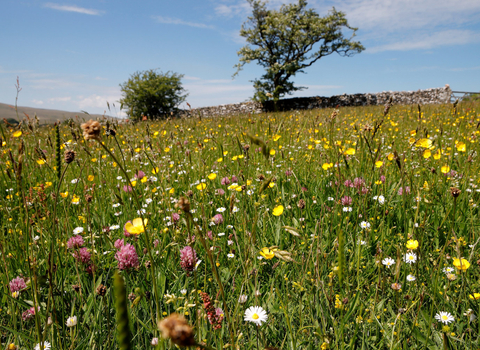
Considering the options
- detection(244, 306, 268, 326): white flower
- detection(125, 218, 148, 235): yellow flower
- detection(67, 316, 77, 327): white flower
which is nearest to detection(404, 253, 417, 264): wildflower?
detection(244, 306, 268, 326): white flower

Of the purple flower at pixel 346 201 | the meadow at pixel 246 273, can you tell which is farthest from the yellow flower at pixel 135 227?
the purple flower at pixel 346 201

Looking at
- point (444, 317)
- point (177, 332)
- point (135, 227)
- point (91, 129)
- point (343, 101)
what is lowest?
point (444, 317)

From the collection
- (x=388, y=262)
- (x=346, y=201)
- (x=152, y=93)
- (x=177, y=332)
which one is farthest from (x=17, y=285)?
(x=152, y=93)

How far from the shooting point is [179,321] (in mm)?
343

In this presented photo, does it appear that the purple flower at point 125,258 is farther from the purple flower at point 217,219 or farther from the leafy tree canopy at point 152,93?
the leafy tree canopy at point 152,93

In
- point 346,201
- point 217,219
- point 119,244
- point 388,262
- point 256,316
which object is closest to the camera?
point 256,316

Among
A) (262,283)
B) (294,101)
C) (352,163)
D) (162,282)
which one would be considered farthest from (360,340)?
(294,101)

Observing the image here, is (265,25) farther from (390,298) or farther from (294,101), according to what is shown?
(390,298)

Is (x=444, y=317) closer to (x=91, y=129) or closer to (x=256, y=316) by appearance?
(x=256, y=316)

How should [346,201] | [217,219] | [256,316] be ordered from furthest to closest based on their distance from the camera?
[346,201]
[217,219]
[256,316]

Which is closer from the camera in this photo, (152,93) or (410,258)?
(410,258)

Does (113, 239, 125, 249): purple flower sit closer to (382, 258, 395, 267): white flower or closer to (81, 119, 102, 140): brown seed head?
(81, 119, 102, 140): brown seed head

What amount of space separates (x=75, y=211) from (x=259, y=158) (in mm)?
1970

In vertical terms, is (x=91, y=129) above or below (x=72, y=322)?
above
